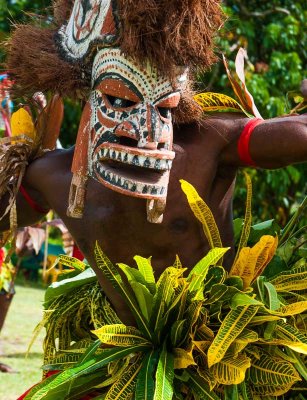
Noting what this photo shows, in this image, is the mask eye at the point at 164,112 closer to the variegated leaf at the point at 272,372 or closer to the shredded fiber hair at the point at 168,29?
the shredded fiber hair at the point at 168,29

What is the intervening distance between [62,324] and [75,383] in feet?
1.08

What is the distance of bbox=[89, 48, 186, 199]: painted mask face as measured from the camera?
88.3 inches

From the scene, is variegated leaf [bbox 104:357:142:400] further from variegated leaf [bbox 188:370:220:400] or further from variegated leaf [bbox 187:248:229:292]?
variegated leaf [bbox 187:248:229:292]

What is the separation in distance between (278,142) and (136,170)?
0.37 metres

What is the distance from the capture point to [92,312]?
8.32 ft

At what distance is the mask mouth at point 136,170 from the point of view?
223cm

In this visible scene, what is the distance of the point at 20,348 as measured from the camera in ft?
21.2

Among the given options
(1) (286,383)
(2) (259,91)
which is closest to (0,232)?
(1) (286,383)

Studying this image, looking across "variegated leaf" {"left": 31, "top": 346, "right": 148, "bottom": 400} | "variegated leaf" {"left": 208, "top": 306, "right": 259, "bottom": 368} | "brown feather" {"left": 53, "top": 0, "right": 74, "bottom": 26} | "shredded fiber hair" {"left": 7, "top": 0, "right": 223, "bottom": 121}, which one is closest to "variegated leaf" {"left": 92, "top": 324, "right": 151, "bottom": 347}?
"variegated leaf" {"left": 31, "top": 346, "right": 148, "bottom": 400}

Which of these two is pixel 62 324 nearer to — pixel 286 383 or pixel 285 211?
pixel 286 383

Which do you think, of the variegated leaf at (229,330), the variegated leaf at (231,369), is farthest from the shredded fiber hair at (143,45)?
the variegated leaf at (231,369)

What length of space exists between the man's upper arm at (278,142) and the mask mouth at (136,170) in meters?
0.22

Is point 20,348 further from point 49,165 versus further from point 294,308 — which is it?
point 294,308

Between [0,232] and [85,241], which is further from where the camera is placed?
[0,232]
